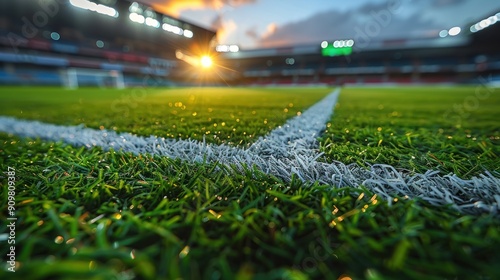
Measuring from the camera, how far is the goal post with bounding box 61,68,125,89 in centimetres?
2008

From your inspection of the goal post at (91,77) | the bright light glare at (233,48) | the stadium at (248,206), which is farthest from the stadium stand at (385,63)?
the stadium at (248,206)

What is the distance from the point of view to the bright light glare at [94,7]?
1744cm

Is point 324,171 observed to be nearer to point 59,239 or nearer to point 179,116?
point 59,239

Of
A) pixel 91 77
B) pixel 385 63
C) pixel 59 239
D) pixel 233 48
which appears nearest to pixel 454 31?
pixel 385 63

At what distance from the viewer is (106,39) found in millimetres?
24219

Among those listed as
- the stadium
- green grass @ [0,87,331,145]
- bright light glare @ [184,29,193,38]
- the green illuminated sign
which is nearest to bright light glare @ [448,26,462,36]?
the green illuminated sign

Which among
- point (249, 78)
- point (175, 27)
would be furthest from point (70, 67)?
point (249, 78)

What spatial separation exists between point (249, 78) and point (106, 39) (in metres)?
16.4

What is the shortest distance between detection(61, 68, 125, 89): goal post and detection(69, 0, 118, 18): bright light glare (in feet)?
18.4

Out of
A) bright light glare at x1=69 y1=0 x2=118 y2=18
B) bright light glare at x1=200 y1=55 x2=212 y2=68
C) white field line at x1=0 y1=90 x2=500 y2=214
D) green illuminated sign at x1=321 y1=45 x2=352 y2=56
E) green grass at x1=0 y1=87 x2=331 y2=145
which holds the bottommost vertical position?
green grass at x1=0 y1=87 x2=331 y2=145

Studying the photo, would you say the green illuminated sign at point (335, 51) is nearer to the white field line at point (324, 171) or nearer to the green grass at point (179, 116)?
the green grass at point (179, 116)

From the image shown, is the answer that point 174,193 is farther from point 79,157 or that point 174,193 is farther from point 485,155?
point 485,155

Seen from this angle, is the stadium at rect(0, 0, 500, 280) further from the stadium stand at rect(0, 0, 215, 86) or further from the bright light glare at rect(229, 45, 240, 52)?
the bright light glare at rect(229, 45, 240, 52)

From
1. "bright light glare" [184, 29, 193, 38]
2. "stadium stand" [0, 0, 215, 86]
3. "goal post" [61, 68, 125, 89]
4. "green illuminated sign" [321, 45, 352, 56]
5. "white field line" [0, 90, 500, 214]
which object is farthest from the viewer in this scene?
"bright light glare" [184, 29, 193, 38]
